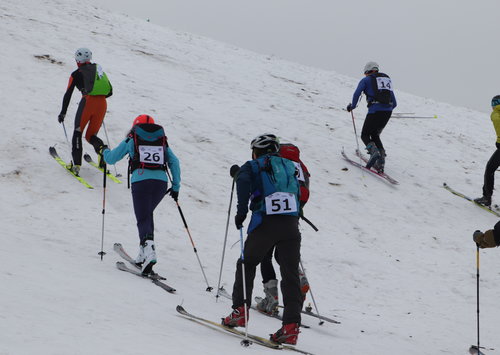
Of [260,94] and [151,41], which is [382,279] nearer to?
[260,94]

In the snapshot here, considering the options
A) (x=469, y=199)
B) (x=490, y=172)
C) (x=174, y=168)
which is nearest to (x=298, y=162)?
(x=174, y=168)

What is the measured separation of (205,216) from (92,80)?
328cm

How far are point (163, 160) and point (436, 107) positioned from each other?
2073cm

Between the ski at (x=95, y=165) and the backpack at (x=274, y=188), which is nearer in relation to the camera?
the backpack at (x=274, y=188)

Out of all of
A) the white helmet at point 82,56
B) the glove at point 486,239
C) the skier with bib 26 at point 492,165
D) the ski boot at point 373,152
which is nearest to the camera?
the glove at point 486,239

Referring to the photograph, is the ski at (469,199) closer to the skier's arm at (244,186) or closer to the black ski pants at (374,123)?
the black ski pants at (374,123)

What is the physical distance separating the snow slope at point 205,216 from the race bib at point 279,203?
55.3 inches

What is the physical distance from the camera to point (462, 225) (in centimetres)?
1301

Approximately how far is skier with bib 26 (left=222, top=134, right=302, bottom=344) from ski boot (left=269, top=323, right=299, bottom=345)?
51 millimetres

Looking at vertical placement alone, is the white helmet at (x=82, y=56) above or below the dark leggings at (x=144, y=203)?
above

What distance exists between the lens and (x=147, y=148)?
7699 mm

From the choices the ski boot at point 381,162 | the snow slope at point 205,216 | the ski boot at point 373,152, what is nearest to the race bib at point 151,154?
the snow slope at point 205,216

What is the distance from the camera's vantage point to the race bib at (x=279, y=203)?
602cm

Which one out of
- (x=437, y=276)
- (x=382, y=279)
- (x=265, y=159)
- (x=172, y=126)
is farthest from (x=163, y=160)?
(x=172, y=126)
